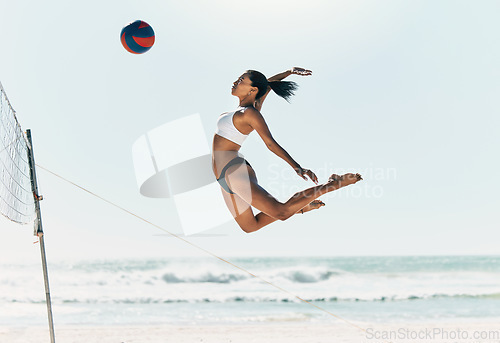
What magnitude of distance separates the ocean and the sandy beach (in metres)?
1.11

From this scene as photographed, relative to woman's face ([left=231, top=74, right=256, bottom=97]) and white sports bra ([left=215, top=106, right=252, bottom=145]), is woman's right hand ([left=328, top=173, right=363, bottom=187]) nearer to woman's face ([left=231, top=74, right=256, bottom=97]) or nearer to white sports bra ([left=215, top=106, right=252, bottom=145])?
white sports bra ([left=215, top=106, right=252, bottom=145])

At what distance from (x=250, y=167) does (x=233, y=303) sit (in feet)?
40.6

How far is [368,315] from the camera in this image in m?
14.3

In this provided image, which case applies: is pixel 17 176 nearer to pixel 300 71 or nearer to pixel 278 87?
pixel 278 87

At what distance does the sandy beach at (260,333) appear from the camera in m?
9.94

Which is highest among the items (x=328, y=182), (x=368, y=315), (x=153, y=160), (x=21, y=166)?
(x=153, y=160)

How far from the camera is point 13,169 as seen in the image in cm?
541

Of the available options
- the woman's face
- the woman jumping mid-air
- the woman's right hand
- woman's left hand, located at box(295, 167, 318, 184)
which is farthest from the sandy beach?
woman's left hand, located at box(295, 167, 318, 184)

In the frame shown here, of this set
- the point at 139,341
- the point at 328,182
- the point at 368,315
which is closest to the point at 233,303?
the point at 368,315

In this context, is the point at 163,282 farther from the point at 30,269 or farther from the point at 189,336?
the point at 189,336

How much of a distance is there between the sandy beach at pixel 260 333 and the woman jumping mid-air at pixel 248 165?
5.71 m

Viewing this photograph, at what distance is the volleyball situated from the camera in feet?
19.2

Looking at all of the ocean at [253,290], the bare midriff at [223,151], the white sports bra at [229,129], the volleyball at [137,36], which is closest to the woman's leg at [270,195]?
the bare midriff at [223,151]

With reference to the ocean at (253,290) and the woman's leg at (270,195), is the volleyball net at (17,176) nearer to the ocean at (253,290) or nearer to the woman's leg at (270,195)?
the woman's leg at (270,195)
